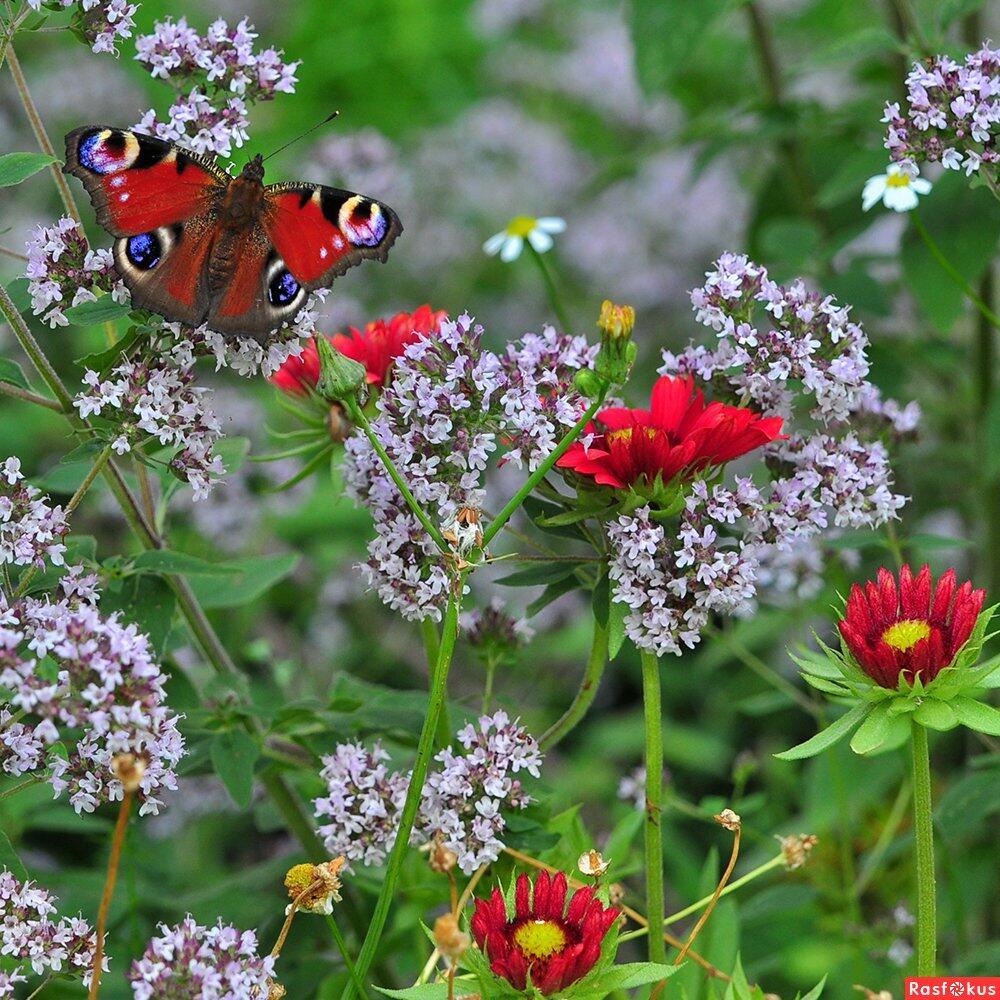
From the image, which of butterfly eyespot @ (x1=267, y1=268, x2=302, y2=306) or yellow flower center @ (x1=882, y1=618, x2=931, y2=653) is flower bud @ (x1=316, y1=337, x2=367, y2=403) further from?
yellow flower center @ (x1=882, y1=618, x2=931, y2=653)

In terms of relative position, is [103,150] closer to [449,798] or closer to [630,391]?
[449,798]

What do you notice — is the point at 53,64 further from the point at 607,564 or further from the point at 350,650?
the point at 607,564

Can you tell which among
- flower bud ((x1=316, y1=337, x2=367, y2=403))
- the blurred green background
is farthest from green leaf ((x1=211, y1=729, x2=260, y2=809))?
flower bud ((x1=316, y1=337, x2=367, y2=403))

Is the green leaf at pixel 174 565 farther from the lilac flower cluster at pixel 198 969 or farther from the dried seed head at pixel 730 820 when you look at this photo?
the dried seed head at pixel 730 820

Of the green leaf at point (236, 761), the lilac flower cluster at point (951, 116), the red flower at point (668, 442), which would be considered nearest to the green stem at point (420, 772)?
the red flower at point (668, 442)

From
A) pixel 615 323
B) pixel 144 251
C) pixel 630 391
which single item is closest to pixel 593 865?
pixel 615 323

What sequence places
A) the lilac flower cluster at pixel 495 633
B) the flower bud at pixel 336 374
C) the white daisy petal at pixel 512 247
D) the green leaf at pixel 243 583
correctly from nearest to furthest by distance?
the flower bud at pixel 336 374 → the lilac flower cluster at pixel 495 633 → the green leaf at pixel 243 583 → the white daisy petal at pixel 512 247
